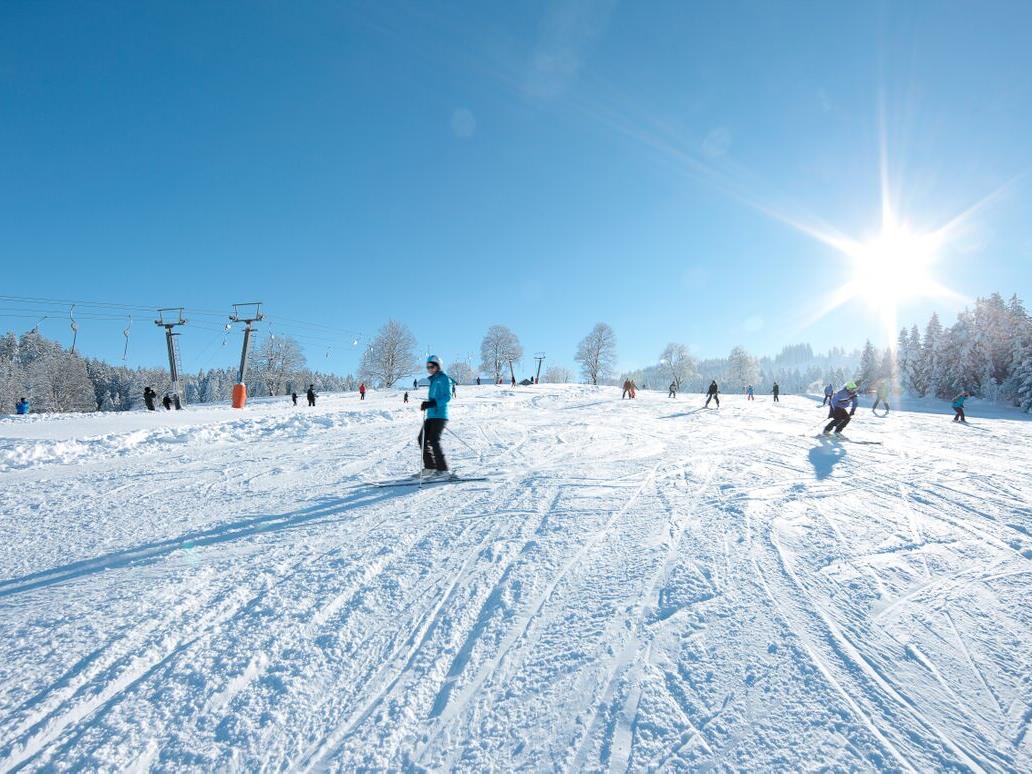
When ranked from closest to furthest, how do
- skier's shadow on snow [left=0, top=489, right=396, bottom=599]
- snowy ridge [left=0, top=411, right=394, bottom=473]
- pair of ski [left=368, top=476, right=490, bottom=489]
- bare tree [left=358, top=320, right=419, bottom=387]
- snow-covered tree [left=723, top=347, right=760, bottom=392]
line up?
1. skier's shadow on snow [left=0, top=489, right=396, bottom=599]
2. pair of ski [left=368, top=476, right=490, bottom=489]
3. snowy ridge [left=0, top=411, right=394, bottom=473]
4. bare tree [left=358, top=320, right=419, bottom=387]
5. snow-covered tree [left=723, top=347, right=760, bottom=392]

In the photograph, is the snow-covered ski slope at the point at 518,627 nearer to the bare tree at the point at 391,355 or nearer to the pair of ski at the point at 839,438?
the pair of ski at the point at 839,438

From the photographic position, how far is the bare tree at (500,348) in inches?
2768

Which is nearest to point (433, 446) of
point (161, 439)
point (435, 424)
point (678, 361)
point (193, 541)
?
point (435, 424)

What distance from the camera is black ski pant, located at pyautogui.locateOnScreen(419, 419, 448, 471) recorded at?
22.8 ft

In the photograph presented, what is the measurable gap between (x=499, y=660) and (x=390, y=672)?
660mm

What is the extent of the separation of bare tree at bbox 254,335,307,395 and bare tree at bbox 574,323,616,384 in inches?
1820

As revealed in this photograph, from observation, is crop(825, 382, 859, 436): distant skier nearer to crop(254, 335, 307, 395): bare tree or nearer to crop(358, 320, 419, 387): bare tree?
crop(358, 320, 419, 387): bare tree

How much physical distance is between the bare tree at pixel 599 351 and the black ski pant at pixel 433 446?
6242 cm

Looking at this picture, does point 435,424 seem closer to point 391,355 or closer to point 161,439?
point 161,439

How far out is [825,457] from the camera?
8992 mm

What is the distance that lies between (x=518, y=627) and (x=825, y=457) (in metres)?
9.23

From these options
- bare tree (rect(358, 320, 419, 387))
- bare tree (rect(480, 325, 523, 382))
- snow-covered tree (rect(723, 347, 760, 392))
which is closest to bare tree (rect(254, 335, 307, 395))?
bare tree (rect(358, 320, 419, 387))

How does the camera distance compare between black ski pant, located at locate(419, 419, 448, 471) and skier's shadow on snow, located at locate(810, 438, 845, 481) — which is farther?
skier's shadow on snow, located at locate(810, 438, 845, 481)

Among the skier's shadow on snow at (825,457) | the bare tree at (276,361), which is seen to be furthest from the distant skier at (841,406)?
the bare tree at (276,361)
